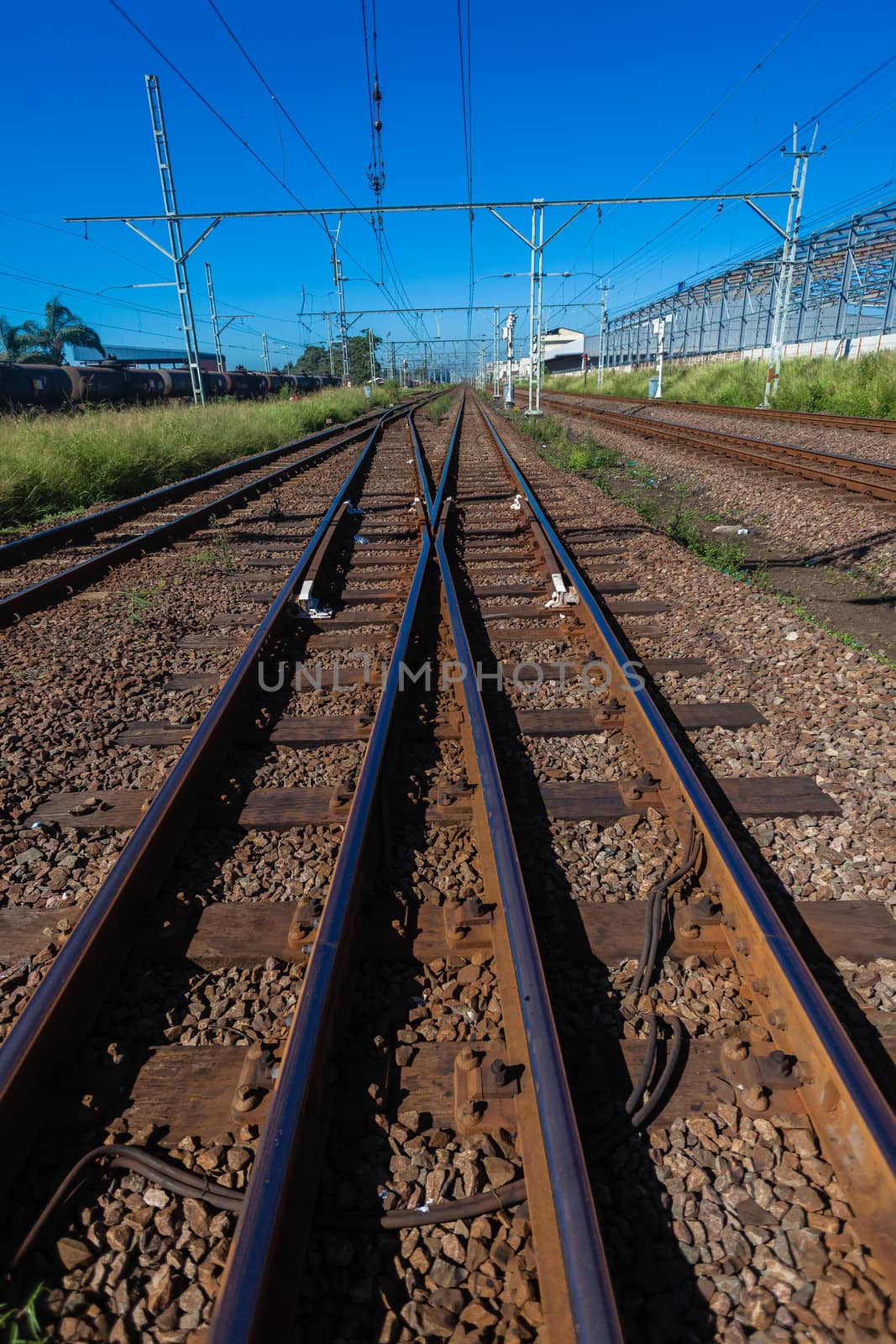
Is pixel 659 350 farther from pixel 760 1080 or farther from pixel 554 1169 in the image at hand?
pixel 554 1169

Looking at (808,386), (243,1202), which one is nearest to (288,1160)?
(243,1202)

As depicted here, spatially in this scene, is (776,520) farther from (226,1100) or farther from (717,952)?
(226,1100)

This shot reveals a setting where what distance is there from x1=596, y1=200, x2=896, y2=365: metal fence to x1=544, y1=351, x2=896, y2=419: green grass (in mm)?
4582

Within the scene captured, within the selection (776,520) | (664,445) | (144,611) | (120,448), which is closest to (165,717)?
(144,611)

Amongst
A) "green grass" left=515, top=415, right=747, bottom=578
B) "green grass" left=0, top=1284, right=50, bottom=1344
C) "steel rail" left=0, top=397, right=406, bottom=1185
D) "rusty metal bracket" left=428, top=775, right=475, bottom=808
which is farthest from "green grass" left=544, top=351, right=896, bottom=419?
"green grass" left=0, top=1284, right=50, bottom=1344

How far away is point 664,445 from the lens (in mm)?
16984

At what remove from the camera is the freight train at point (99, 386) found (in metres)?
23.0

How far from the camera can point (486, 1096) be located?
72.5 inches

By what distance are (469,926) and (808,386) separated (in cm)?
2669

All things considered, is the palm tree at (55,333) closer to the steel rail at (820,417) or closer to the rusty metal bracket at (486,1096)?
the steel rail at (820,417)

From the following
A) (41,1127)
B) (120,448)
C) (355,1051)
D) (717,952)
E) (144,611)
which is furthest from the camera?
(120,448)

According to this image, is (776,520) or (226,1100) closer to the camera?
(226,1100)

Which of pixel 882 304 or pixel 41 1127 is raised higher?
pixel 882 304

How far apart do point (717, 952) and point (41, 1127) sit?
1911 millimetres
